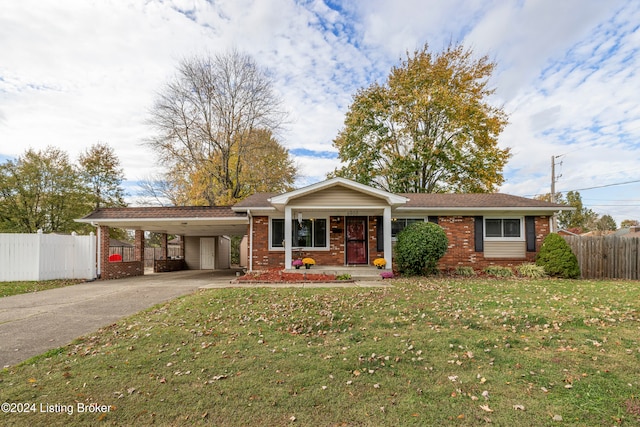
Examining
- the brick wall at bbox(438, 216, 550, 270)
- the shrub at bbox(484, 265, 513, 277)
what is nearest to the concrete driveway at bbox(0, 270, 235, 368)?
the brick wall at bbox(438, 216, 550, 270)

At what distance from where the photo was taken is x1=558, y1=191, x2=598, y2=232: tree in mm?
39781

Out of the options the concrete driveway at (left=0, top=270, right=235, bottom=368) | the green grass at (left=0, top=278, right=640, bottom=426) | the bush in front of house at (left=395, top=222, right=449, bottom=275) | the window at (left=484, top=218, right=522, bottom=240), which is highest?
the window at (left=484, top=218, right=522, bottom=240)

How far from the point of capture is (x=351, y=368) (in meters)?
4.21

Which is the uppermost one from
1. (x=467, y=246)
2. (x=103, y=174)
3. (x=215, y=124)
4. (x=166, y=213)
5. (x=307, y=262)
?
(x=215, y=124)

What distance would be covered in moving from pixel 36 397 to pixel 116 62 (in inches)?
472

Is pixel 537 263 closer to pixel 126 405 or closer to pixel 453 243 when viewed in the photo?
pixel 453 243

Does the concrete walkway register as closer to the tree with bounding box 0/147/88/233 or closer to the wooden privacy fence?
the wooden privacy fence

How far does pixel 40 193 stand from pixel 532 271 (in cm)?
2923

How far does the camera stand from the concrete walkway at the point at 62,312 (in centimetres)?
530

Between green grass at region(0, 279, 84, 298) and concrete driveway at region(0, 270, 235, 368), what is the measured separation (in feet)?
2.06

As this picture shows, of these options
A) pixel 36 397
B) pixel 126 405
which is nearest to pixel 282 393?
pixel 126 405

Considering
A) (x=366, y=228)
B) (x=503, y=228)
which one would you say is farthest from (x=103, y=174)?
(x=503, y=228)

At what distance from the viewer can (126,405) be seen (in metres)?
3.39

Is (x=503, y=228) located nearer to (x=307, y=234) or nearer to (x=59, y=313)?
(x=307, y=234)
